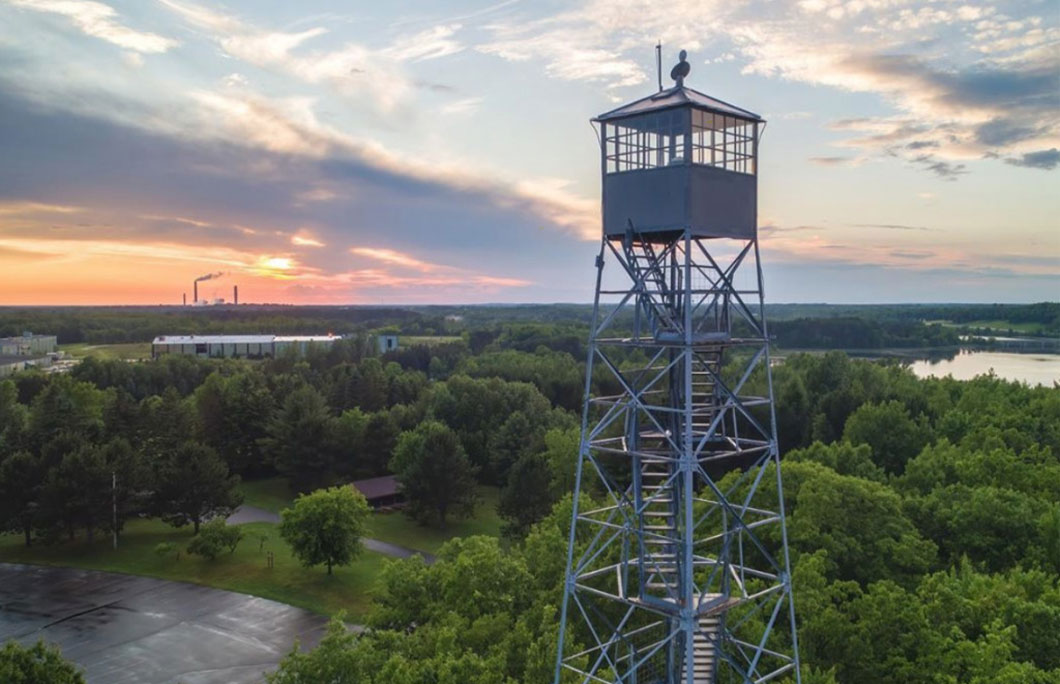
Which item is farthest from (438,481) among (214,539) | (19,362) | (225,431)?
(19,362)

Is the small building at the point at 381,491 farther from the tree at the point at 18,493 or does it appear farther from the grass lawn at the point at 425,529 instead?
the tree at the point at 18,493

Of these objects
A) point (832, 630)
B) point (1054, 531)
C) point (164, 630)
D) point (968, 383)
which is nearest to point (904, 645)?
point (832, 630)

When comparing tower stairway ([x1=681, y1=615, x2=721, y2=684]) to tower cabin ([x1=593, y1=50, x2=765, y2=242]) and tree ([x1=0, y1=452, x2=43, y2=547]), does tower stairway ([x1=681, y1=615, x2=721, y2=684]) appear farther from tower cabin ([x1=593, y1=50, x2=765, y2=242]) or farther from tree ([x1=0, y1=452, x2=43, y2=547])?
tree ([x1=0, y1=452, x2=43, y2=547])

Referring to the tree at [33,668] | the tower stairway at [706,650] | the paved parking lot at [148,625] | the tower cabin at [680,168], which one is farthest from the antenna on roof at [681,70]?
the paved parking lot at [148,625]

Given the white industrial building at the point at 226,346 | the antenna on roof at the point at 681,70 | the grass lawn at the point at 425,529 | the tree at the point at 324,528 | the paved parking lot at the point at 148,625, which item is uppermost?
the antenna on roof at the point at 681,70

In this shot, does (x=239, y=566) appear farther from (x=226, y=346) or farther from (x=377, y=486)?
(x=226, y=346)

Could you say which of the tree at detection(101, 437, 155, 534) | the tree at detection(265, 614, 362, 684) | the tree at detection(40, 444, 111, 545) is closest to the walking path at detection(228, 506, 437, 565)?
the tree at detection(101, 437, 155, 534)

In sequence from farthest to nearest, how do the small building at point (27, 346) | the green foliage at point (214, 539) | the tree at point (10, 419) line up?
the small building at point (27, 346), the tree at point (10, 419), the green foliage at point (214, 539)
